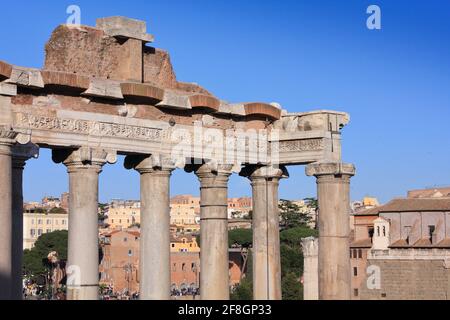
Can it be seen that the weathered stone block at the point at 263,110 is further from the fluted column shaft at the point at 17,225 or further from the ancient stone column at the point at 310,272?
the ancient stone column at the point at 310,272

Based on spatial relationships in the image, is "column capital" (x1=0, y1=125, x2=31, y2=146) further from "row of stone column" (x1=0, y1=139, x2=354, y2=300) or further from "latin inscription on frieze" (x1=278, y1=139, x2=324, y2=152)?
"latin inscription on frieze" (x1=278, y1=139, x2=324, y2=152)

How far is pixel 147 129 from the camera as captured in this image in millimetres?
21062

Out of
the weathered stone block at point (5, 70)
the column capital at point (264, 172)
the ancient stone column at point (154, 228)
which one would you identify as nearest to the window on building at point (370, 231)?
the column capital at point (264, 172)

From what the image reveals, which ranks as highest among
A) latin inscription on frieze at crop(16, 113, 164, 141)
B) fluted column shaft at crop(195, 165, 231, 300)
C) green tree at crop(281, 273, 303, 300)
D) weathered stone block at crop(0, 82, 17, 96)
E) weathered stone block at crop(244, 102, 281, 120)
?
weathered stone block at crop(244, 102, 281, 120)

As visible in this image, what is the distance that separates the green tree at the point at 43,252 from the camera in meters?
121

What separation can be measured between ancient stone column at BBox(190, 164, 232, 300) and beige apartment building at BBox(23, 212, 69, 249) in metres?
132

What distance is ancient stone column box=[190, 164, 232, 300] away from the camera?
2288 cm

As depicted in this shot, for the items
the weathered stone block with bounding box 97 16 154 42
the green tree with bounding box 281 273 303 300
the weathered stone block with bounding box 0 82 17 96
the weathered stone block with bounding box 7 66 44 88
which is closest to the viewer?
the weathered stone block with bounding box 0 82 17 96

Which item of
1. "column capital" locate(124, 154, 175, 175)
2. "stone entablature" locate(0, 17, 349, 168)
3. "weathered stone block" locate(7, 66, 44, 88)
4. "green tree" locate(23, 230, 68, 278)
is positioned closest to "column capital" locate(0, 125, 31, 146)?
"stone entablature" locate(0, 17, 349, 168)

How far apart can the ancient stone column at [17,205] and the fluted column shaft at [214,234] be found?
4.13 meters

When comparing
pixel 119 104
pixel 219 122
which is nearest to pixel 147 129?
pixel 119 104

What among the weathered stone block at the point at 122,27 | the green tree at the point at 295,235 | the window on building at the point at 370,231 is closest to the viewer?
the weathered stone block at the point at 122,27

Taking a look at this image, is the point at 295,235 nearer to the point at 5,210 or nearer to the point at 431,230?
the point at 431,230

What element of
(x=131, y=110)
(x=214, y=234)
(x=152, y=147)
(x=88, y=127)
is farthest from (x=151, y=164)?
(x=214, y=234)
